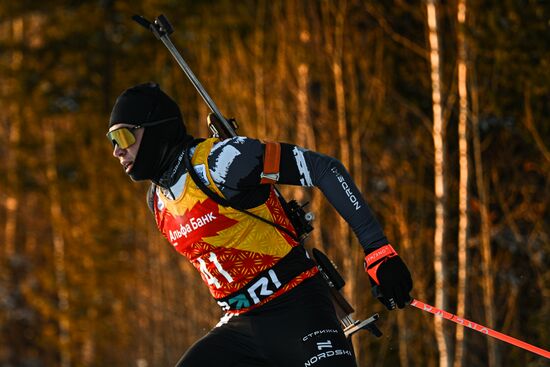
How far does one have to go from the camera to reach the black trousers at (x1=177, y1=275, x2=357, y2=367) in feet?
12.2

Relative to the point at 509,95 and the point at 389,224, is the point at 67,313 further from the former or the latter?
the point at 509,95

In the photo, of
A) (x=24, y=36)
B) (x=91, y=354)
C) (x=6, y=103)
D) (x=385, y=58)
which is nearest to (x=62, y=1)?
(x=6, y=103)

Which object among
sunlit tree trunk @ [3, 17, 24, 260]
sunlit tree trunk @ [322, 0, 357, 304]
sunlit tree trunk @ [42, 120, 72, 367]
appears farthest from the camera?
sunlit tree trunk @ [3, 17, 24, 260]

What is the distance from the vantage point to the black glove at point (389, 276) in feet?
11.8

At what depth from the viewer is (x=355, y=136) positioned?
777cm

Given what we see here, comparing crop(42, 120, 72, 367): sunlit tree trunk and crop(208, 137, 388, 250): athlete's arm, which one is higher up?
crop(208, 137, 388, 250): athlete's arm

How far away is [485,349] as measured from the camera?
8398 mm

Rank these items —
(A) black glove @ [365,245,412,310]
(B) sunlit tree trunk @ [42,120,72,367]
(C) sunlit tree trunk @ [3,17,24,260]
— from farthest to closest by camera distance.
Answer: (C) sunlit tree trunk @ [3,17,24,260] → (B) sunlit tree trunk @ [42,120,72,367] → (A) black glove @ [365,245,412,310]

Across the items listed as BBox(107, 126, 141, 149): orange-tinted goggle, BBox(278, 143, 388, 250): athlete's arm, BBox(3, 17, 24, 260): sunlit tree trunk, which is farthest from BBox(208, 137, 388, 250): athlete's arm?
BBox(3, 17, 24, 260): sunlit tree trunk

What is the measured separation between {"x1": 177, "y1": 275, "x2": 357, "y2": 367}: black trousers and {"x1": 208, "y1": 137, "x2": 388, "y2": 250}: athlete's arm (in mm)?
332

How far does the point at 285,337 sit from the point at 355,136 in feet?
13.4

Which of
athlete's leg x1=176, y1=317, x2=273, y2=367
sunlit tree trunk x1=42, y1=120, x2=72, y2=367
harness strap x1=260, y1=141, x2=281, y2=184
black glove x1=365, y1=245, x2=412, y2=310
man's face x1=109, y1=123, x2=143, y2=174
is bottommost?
sunlit tree trunk x1=42, y1=120, x2=72, y2=367

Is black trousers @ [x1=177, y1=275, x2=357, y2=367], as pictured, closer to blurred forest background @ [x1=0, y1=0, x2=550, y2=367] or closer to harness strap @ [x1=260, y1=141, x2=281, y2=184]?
harness strap @ [x1=260, y1=141, x2=281, y2=184]

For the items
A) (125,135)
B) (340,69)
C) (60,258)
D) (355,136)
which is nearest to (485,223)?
(355,136)
